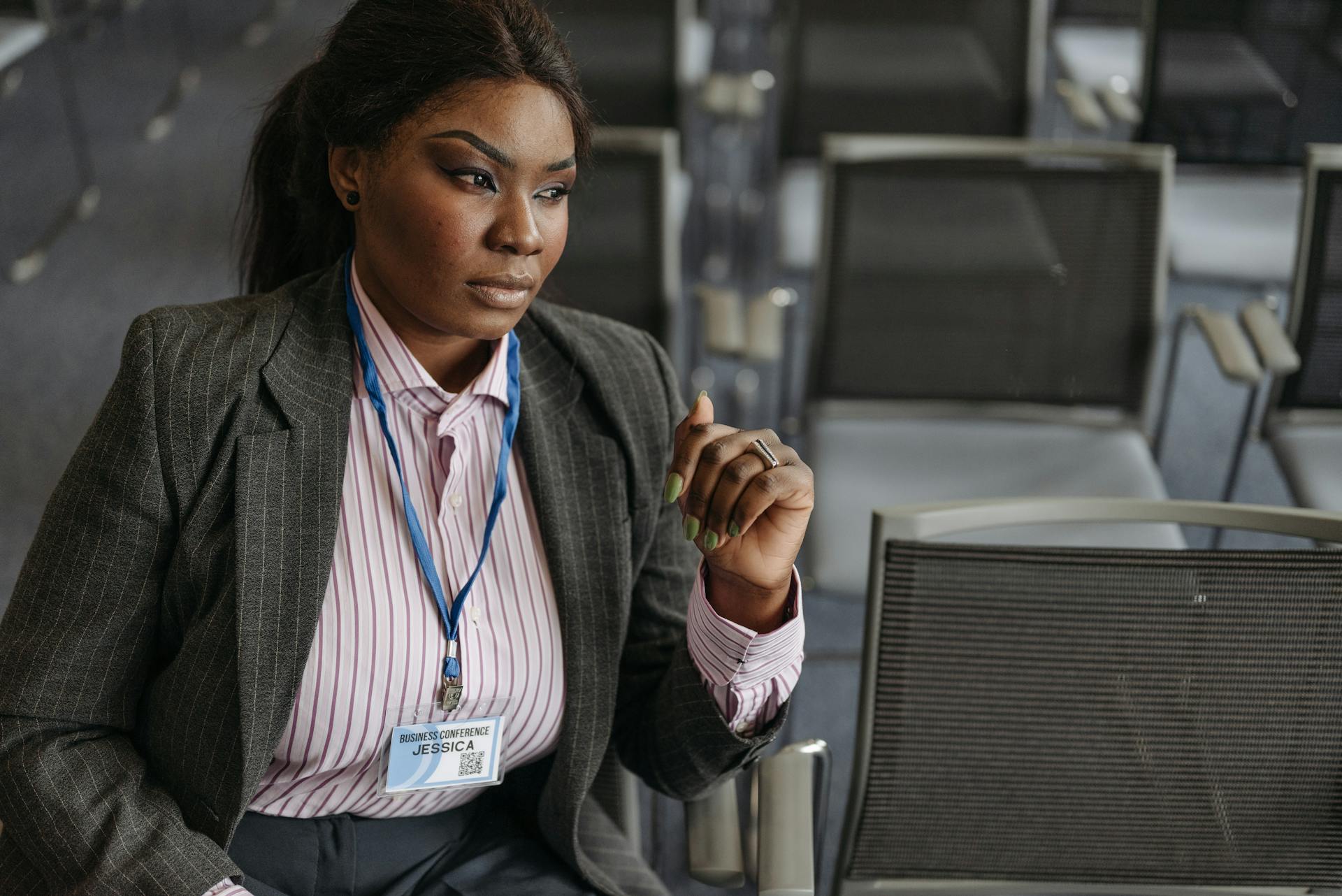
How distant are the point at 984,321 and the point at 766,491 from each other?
4.41 ft

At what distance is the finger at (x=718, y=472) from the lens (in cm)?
102

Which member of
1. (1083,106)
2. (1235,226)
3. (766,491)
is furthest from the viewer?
(1083,106)

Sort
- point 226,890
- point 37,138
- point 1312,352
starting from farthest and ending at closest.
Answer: point 37,138, point 1312,352, point 226,890

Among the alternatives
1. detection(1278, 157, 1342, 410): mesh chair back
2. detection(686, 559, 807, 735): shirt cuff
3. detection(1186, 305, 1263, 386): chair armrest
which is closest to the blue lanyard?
detection(686, 559, 807, 735): shirt cuff

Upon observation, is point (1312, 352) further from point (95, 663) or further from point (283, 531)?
point (95, 663)

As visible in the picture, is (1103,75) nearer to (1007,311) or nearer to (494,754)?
(1007,311)

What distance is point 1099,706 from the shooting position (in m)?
1.30

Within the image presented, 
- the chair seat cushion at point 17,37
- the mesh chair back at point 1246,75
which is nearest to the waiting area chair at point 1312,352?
the mesh chair back at point 1246,75

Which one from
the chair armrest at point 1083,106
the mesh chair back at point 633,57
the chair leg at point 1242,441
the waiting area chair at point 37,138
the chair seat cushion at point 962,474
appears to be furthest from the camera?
the waiting area chair at point 37,138

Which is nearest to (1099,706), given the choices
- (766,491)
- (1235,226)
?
(766,491)

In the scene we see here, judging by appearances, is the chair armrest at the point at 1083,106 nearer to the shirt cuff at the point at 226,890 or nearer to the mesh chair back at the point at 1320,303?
the mesh chair back at the point at 1320,303

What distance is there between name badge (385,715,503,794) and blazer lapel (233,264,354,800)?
0.11 meters

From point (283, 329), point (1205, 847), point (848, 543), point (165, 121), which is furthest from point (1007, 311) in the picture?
point (165, 121)

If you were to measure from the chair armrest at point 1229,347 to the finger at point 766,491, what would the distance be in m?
1.45
